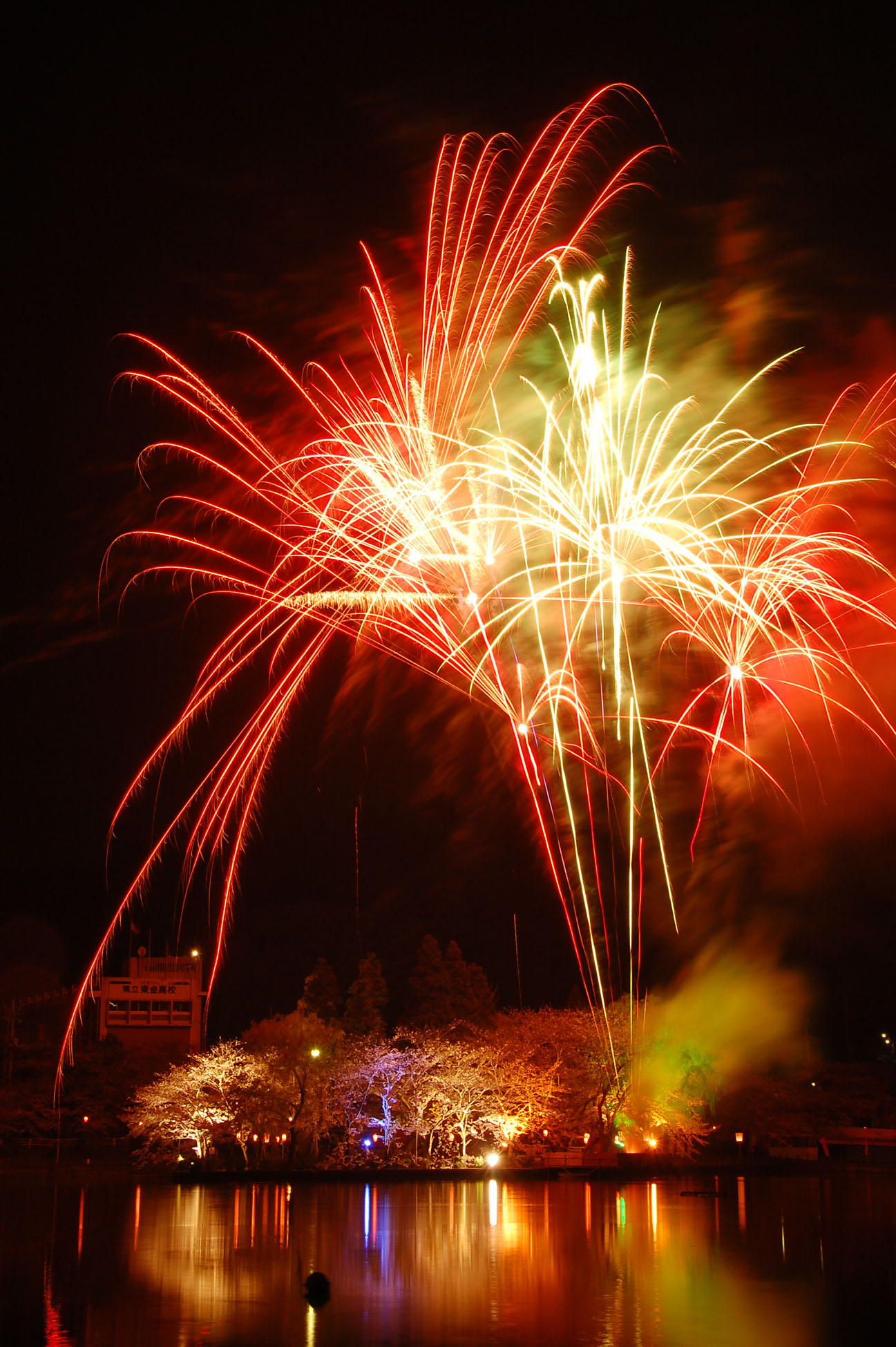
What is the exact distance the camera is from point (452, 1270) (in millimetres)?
16312

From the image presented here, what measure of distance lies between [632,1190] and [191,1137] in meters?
14.8

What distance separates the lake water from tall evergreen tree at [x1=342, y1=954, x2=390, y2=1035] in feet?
68.3

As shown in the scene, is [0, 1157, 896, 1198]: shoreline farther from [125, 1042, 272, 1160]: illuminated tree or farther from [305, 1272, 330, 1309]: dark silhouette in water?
[305, 1272, 330, 1309]: dark silhouette in water

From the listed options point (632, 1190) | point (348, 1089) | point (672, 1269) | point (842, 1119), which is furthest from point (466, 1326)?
point (842, 1119)

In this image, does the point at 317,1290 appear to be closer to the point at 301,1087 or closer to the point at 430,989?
the point at 301,1087

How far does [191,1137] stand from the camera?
39031 mm

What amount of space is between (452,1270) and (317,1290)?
276 centimetres

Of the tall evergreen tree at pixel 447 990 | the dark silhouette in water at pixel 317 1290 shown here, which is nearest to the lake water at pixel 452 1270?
the dark silhouette in water at pixel 317 1290

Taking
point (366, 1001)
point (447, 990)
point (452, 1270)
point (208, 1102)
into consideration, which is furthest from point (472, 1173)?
point (452, 1270)

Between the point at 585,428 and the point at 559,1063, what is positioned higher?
the point at 585,428

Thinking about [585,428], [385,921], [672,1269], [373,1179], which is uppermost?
[585,428]

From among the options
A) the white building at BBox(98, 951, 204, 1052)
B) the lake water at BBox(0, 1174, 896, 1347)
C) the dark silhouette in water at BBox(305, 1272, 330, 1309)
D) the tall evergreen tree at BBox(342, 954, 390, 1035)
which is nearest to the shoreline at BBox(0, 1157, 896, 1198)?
the lake water at BBox(0, 1174, 896, 1347)

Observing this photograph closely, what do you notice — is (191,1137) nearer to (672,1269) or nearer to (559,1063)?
(559,1063)

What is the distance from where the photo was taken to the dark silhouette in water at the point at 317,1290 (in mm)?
13898
